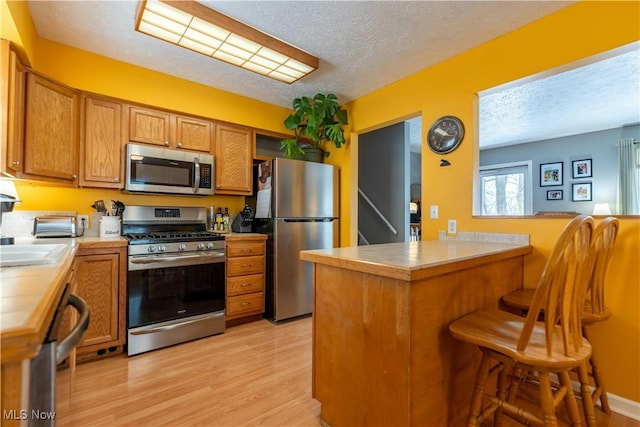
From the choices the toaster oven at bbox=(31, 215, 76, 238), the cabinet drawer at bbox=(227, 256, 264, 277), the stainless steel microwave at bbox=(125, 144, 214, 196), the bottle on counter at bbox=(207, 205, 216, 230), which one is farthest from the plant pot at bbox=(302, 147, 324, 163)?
the toaster oven at bbox=(31, 215, 76, 238)

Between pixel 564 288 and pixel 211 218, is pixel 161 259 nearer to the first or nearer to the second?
pixel 211 218

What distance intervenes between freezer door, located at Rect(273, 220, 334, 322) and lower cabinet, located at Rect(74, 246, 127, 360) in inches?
51.5

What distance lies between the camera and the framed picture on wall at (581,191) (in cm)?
457

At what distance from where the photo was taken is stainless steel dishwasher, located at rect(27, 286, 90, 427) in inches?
25.3

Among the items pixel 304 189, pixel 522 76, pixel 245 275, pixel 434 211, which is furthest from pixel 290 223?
pixel 522 76

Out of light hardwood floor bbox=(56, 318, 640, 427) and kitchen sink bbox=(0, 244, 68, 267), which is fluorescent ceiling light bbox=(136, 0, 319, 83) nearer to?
kitchen sink bbox=(0, 244, 68, 267)

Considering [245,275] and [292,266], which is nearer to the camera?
[245,275]

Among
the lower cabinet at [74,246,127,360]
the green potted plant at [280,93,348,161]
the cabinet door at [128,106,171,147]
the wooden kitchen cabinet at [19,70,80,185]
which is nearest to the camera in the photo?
the wooden kitchen cabinet at [19,70,80,185]

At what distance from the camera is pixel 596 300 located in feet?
5.05

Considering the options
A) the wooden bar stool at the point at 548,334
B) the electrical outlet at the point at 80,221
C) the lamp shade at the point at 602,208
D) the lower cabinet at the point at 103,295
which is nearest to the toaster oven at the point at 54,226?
the electrical outlet at the point at 80,221

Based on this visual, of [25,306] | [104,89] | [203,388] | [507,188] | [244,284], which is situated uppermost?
[104,89]

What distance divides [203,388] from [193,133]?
2256 mm

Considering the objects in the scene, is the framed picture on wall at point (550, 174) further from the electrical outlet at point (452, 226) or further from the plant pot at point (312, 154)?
the plant pot at point (312, 154)

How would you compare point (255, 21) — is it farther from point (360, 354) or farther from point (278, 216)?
point (360, 354)
